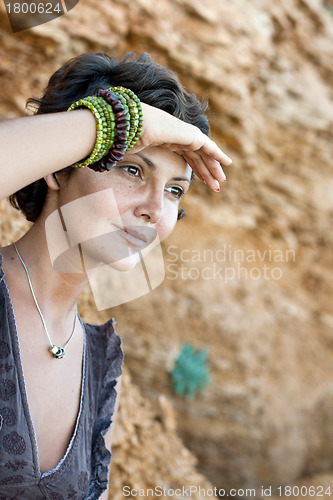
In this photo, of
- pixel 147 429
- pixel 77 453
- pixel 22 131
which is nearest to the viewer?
pixel 22 131

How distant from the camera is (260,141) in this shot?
6.04 m

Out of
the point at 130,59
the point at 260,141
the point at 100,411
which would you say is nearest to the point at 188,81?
the point at 260,141

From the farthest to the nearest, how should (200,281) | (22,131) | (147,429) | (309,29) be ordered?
(200,281) → (309,29) → (147,429) → (22,131)

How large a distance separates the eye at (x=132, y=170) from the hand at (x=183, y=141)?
9 centimetres

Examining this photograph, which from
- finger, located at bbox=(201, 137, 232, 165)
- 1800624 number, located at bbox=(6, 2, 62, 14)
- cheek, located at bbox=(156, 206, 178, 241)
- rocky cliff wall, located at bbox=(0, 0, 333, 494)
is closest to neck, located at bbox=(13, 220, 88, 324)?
cheek, located at bbox=(156, 206, 178, 241)

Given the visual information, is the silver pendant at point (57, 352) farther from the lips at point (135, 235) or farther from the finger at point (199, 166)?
the finger at point (199, 166)

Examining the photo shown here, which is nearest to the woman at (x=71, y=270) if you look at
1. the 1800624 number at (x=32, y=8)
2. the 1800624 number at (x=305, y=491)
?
the 1800624 number at (x=32, y=8)

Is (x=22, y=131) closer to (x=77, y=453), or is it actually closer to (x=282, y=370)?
(x=77, y=453)

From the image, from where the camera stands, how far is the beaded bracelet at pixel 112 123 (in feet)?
3.55

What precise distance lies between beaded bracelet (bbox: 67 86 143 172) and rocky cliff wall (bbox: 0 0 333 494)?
4457 mm

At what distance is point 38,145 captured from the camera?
0.98 meters

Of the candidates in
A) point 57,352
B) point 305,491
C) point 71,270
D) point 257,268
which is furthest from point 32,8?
point 305,491

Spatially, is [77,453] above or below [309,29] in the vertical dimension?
above

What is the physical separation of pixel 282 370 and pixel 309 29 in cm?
419
